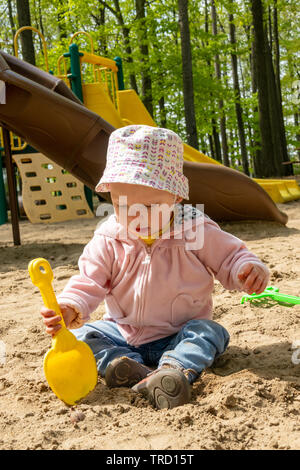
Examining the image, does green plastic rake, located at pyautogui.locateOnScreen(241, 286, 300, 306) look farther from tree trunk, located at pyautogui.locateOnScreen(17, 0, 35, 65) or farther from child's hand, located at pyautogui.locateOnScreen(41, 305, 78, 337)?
tree trunk, located at pyautogui.locateOnScreen(17, 0, 35, 65)

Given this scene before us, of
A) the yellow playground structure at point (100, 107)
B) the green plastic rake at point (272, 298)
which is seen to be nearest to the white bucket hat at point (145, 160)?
the green plastic rake at point (272, 298)

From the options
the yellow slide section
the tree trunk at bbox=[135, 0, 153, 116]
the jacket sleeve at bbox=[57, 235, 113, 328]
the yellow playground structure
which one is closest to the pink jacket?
the jacket sleeve at bbox=[57, 235, 113, 328]

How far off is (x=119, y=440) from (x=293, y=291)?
1.62 m

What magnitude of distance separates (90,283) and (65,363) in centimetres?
31

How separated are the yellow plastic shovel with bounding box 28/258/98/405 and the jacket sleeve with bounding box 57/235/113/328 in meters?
0.10

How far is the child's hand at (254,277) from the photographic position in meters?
1.56

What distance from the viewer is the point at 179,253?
1718 mm

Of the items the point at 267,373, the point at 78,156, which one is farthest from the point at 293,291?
the point at 78,156

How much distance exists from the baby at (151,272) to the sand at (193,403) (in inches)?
4.5

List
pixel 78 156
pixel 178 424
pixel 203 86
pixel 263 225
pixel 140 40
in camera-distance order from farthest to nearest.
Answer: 1. pixel 203 86
2. pixel 140 40
3. pixel 263 225
4. pixel 78 156
5. pixel 178 424

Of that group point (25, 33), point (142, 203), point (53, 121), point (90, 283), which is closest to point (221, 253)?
point (142, 203)

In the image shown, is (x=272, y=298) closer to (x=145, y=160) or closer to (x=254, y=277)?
(x=254, y=277)
